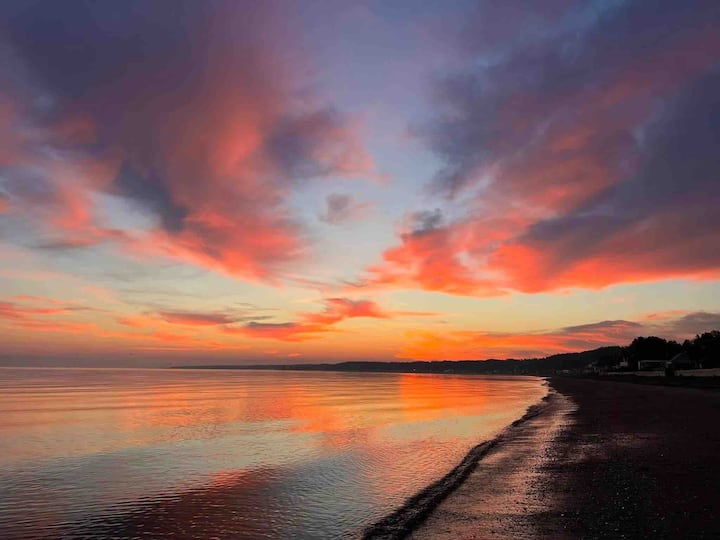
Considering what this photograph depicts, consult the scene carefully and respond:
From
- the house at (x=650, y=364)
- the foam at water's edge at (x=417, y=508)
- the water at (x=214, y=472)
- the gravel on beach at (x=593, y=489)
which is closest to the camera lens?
the gravel on beach at (x=593, y=489)

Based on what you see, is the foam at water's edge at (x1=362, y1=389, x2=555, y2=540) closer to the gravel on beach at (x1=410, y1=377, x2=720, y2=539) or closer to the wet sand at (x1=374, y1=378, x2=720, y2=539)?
the wet sand at (x1=374, y1=378, x2=720, y2=539)

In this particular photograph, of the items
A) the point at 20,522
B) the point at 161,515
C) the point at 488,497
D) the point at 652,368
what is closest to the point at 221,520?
the point at 161,515

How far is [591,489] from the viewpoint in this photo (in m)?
16.1

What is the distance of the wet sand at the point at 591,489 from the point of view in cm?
1233

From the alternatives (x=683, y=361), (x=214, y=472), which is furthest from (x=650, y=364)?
(x=214, y=472)

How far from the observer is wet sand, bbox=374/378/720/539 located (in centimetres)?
1233

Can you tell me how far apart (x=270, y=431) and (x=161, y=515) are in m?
22.4

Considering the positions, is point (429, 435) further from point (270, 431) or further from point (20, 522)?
point (20, 522)

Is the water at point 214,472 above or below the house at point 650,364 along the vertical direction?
below

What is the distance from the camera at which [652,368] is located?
161500mm

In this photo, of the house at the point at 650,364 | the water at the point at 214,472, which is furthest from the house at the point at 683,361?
the water at the point at 214,472

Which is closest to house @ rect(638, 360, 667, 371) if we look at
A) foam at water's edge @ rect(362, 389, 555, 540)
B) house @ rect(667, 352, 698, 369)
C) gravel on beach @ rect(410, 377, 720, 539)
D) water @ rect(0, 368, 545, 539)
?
house @ rect(667, 352, 698, 369)

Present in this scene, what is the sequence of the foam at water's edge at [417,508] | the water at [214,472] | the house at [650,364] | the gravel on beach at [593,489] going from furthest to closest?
the house at [650,364], the water at [214,472], the foam at water's edge at [417,508], the gravel on beach at [593,489]

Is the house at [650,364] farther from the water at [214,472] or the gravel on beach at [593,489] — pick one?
the gravel on beach at [593,489]
